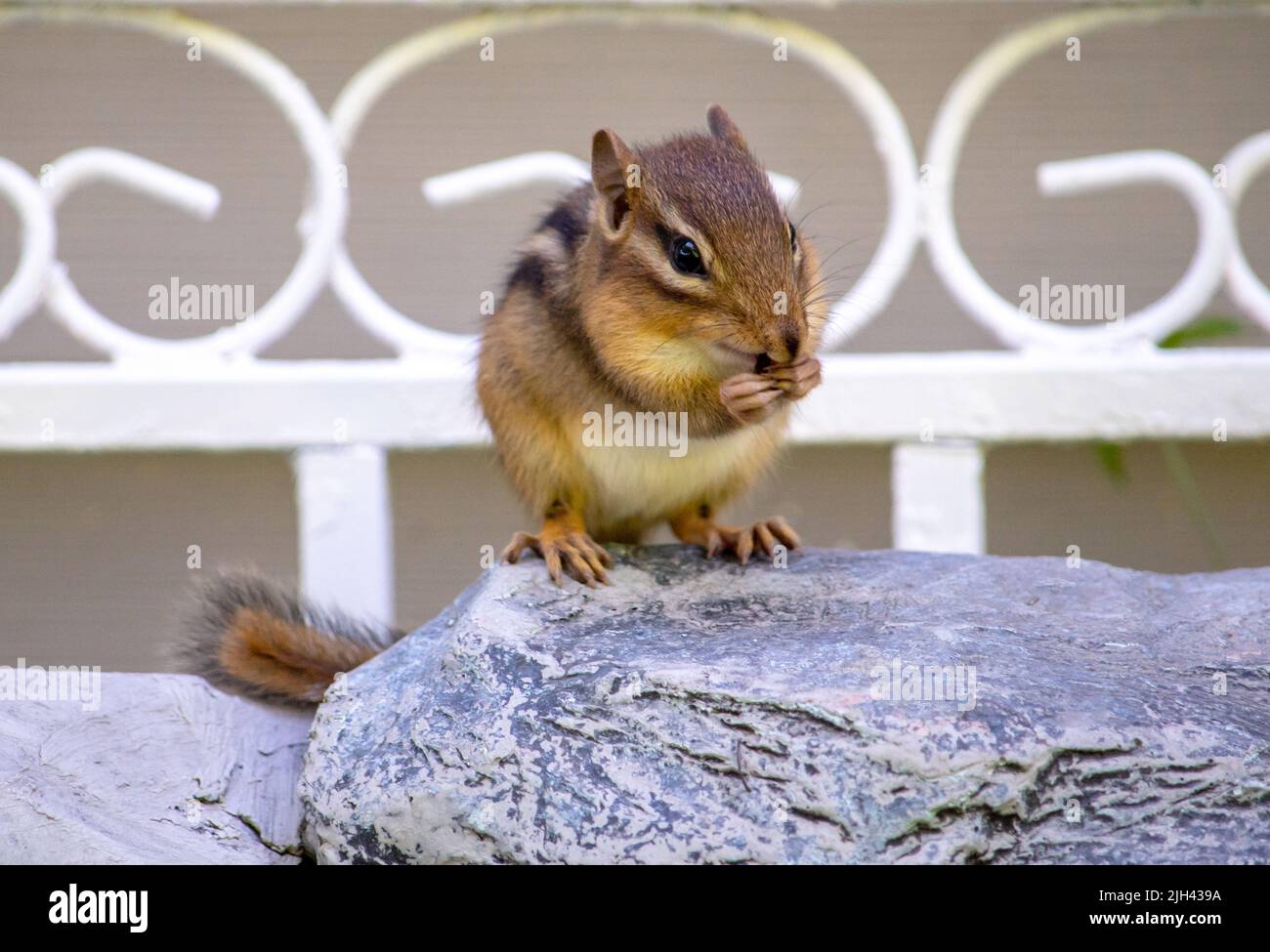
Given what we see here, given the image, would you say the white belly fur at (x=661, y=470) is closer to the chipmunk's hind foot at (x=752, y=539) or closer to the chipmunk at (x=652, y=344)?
the chipmunk at (x=652, y=344)

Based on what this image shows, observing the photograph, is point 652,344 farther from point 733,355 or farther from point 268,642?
point 268,642

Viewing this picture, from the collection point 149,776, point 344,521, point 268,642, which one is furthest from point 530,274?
point 344,521

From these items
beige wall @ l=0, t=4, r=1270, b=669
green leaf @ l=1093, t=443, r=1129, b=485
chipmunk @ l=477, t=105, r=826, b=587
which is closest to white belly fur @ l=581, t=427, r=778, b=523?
chipmunk @ l=477, t=105, r=826, b=587

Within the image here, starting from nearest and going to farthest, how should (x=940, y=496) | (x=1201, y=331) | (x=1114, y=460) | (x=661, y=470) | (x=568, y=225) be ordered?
(x=661, y=470) → (x=568, y=225) → (x=940, y=496) → (x=1201, y=331) → (x=1114, y=460)
